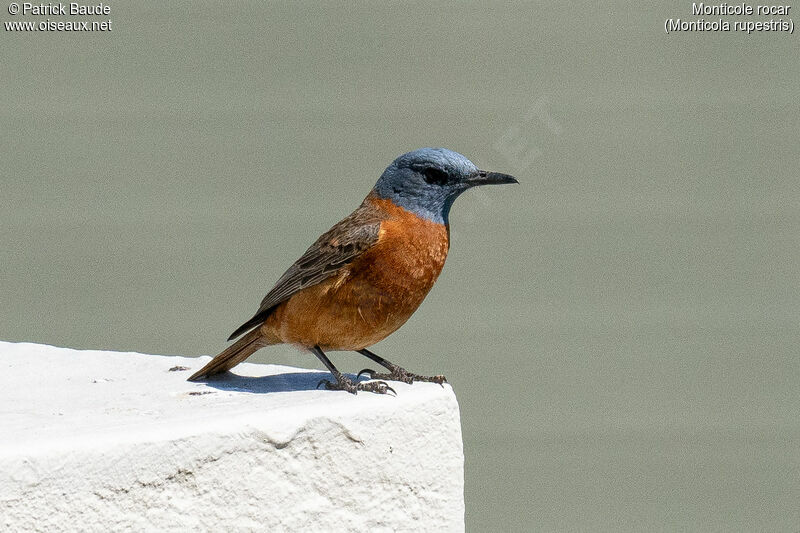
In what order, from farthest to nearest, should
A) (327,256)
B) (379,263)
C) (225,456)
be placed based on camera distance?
(327,256) < (379,263) < (225,456)

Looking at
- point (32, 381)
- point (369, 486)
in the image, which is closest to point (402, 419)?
point (369, 486)

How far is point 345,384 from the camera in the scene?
5539 mm

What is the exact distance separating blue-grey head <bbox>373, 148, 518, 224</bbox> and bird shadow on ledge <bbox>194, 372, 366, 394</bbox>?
877mm

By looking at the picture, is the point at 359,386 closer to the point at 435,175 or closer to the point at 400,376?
the point at 400,376

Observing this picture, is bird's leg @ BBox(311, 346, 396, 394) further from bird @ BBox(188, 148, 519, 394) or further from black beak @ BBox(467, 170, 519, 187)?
black beak @ BBox(467, 170, 519, 187)

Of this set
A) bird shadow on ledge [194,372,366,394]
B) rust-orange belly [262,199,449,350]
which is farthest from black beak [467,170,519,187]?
bird shadow on ledge [194,372,366,394]

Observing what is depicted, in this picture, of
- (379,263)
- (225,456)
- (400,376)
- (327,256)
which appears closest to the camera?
(225,456)

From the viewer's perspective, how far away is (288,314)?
18.4 feet

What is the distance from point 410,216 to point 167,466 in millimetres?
1534

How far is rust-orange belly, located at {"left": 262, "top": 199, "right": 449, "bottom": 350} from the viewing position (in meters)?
5.41

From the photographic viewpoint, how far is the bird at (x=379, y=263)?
5418 millimetres

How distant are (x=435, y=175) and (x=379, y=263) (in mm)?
457

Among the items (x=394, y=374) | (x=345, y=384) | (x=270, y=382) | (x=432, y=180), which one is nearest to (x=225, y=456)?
(x=345, y=384)

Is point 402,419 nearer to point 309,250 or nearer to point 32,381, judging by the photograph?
point 309,250
